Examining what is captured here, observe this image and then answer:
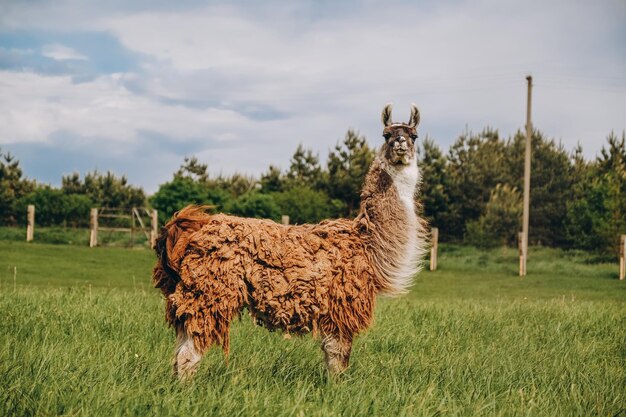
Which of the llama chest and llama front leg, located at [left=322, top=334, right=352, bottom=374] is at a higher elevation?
the llama chest

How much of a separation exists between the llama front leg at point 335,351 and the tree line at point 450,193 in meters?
23.5

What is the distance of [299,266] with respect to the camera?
5.34 m

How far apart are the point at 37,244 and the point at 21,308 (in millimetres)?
20740

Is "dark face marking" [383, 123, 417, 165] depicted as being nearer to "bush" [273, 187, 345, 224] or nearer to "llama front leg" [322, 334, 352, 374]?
"llama front leg" [322, 334, 352, 374]

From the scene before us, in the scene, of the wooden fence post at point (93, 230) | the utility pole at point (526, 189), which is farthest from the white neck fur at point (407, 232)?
the wooden fence post at point (93, 230)

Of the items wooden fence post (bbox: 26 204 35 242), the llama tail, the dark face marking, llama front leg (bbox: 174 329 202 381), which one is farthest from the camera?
wooden fence post (bbox: 26 204 35 242)

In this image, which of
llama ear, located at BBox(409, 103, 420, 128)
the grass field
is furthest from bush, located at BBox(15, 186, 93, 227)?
llama ear, located at BBox(409, 103, 420, 128)

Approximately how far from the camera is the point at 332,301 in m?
5.45

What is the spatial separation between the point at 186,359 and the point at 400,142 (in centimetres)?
240

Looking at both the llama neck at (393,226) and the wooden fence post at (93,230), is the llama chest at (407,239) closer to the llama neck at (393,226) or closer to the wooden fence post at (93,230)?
the llama neck at (393,226)

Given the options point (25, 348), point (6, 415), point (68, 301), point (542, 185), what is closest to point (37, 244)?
point (68, 301)

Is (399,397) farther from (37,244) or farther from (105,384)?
(37,244)

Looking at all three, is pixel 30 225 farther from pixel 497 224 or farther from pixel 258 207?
pixel 497 224

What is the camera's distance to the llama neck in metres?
5.77
